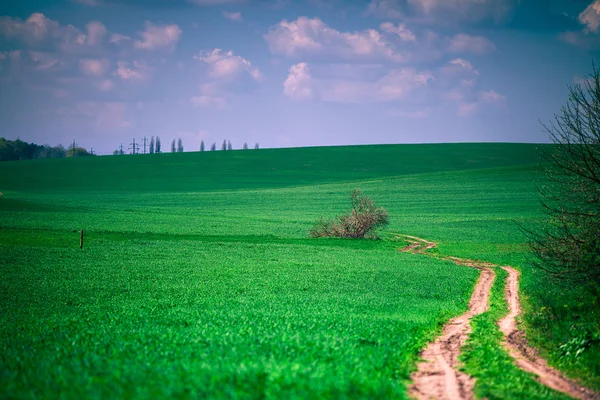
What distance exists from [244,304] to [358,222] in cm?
3404

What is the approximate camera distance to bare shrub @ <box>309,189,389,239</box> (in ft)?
177

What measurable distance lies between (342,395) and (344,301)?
13461mm

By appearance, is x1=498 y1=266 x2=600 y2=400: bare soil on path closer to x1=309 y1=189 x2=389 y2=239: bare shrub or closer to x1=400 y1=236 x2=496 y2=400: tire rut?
x1=400 y1=236 x2=496 y2=400: tire rut

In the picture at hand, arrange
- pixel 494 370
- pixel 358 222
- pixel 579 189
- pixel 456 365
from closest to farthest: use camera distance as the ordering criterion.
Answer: pixel 494 370, pixel 456 365, pixel 579 189, pixel 358 222

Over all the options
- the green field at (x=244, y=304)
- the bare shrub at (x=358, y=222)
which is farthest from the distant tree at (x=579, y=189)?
the bare shrub at (x=358, y=222)

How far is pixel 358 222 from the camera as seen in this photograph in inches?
2136

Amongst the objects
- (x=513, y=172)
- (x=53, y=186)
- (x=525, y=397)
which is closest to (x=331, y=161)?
(x=513, y=172)

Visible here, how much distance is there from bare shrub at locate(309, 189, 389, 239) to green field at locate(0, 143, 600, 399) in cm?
308

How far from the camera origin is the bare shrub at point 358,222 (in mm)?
53844

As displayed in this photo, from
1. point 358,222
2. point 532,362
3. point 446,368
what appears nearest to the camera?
point 446,368

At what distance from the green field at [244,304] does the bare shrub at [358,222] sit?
10.1 ft

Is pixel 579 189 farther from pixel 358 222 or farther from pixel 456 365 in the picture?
pixel 358 222

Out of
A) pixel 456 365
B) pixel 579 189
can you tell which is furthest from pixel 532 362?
pixel 579 189

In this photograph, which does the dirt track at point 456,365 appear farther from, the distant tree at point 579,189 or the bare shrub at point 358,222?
the bare shrub at point 358,222
